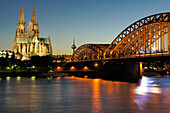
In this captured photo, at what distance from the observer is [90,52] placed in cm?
15312

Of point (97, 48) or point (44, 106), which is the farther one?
point (97, 48)

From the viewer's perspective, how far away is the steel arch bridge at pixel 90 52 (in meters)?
131

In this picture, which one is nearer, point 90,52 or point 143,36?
point 143,36

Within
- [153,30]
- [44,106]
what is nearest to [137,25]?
[153,30]

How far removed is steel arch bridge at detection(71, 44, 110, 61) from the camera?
130525 mm

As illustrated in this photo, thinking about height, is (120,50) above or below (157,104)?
above

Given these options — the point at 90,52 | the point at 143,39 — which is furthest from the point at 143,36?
the point at 90,52

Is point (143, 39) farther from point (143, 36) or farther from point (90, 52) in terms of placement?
point (90, 52)

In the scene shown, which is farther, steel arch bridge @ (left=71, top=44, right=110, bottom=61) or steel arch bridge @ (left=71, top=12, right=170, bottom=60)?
steel arch bridge @ (left=71, top=44, right=110, bottom=61)

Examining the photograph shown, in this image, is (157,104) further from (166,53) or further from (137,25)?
(137,25)

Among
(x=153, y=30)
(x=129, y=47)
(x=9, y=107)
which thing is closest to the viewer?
(x=9, y=107)

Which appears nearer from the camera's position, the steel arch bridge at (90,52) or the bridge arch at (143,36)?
the bridge arch at (143,36)

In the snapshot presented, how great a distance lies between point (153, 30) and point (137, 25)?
4203 millimetres

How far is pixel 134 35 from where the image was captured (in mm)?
96562
